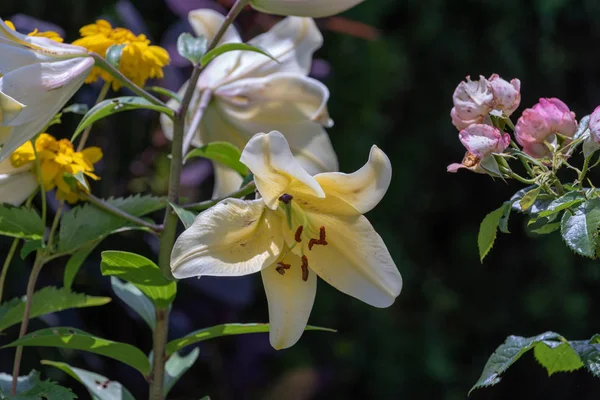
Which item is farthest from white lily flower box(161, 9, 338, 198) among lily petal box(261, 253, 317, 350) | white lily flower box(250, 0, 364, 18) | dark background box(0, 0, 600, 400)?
dark background box(0, 0, 600, 400)

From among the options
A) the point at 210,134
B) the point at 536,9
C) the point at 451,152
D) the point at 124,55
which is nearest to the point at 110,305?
the point at 210,134

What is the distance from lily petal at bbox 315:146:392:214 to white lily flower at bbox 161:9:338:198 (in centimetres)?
20

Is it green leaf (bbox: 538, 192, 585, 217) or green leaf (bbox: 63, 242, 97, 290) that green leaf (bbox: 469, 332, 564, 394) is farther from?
green leaf (bbox: 63, 242, 97, 290)

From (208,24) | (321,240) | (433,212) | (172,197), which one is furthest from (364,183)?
(433,212)

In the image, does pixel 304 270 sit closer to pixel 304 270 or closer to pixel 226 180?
pixel 304 270

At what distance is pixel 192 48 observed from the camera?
711 millimetres

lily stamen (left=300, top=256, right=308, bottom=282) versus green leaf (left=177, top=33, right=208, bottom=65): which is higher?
green leaf (left=177, top=33, right=208, bottom=65)

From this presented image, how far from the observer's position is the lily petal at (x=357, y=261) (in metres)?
0.62

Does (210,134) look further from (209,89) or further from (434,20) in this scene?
(434,20)

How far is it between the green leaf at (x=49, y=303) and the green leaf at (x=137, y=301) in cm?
6

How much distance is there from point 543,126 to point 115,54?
332mm

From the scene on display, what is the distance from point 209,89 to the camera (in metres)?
0.83

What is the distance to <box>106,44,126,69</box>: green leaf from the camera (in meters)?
0.67

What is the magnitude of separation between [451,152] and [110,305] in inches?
37.1
